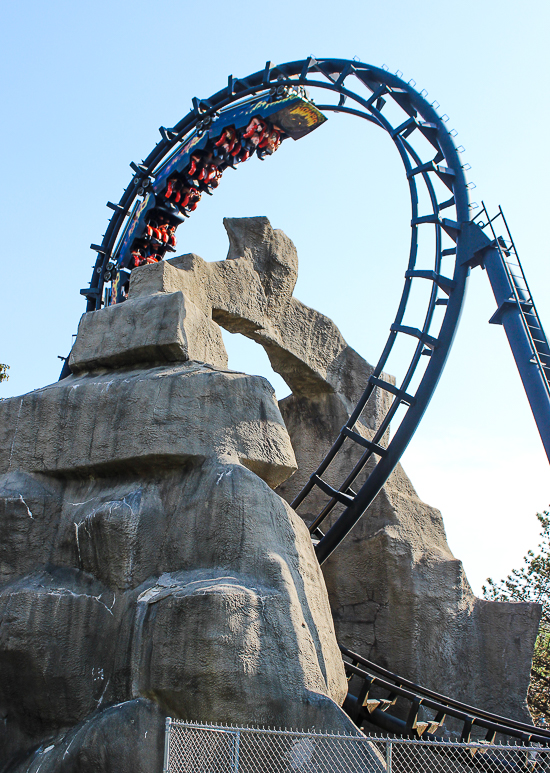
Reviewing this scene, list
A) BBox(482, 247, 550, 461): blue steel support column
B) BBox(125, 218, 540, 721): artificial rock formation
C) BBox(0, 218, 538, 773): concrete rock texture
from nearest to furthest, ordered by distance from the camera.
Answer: BBox(0, 218, 538, 773): concrete rock texture → BBox(482, 247, 550, 461): blue steel support column → BBox(125, 218, 540, 721): artificial rock formation

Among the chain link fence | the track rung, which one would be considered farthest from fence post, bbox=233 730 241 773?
the track rung

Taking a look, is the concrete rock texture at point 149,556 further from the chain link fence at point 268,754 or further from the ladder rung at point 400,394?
the ladder rung at point 400,394

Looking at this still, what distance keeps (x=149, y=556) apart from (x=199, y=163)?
6.87 metres

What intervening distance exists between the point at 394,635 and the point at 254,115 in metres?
6.84

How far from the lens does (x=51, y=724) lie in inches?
Result: 216

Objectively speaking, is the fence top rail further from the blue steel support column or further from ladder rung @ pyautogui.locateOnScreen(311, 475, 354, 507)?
ladder rung @ pyautogui.locateOnScreen(311, 475, 354, 507)

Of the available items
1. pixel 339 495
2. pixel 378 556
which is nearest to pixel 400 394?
pixel 339 495

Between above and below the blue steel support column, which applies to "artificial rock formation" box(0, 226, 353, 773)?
below

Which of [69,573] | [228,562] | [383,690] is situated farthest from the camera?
[383,690]

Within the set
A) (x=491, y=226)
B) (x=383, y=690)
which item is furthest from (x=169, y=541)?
(x=491, y=226)

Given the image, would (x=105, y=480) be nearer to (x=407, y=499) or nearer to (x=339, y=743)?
(x=339, y=743)

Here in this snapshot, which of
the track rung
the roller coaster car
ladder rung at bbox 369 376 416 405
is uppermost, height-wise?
the roller coaster car

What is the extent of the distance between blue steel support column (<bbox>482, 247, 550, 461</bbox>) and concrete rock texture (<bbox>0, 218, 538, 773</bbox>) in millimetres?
2888

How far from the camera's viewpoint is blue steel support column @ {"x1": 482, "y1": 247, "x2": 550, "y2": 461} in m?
7.73
